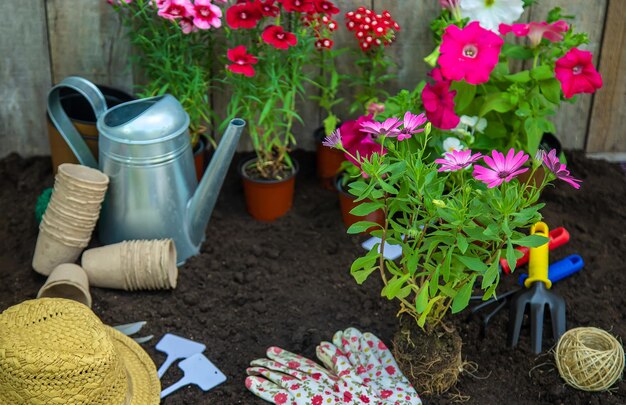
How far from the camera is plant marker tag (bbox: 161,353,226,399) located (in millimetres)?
2053

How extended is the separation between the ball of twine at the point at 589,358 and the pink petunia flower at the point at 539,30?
0.94 meters

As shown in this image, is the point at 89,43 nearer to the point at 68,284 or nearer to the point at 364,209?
the point at 68,284

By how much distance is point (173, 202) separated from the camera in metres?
2.45

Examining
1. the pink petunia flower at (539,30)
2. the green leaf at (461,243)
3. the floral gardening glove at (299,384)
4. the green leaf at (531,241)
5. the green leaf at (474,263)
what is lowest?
the floral gardening glove at (299,384)

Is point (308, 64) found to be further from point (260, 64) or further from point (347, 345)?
point (347, 345)

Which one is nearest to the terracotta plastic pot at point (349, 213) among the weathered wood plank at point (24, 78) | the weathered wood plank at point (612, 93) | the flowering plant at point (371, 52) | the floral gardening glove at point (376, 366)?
the flowering plant at point (371, 52)

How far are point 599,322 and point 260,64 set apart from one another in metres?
1.28

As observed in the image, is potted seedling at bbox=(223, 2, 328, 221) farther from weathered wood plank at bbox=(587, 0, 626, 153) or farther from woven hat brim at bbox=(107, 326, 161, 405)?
weathered wood plank at bbox=(587, 0, 626, 153)

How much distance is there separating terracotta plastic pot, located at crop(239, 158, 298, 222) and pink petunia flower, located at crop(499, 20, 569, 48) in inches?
33.0

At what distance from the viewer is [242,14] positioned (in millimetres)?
2457

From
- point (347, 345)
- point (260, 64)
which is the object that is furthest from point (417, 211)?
point (260, 64)

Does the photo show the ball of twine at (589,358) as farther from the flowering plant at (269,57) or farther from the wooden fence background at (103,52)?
the wooden fence background at (103,52)

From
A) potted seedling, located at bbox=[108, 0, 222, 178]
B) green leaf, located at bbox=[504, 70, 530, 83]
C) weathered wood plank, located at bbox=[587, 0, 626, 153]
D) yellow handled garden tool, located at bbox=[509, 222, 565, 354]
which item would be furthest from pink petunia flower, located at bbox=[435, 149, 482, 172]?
weathered wood plank, located at bbox=[587, 0, 626, 153]

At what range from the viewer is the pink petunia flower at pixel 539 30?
247cm
